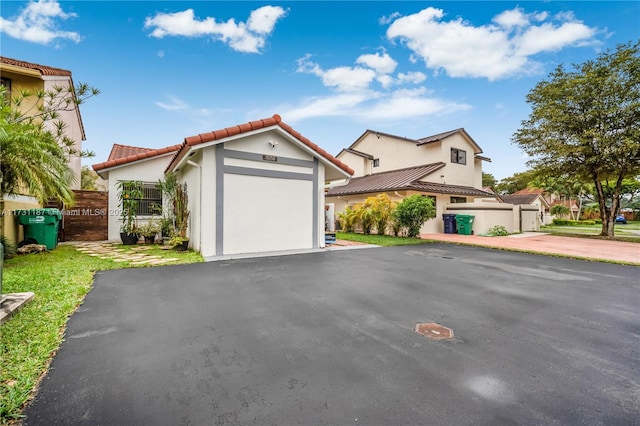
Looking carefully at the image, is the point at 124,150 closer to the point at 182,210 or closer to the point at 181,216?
the point at 182,210

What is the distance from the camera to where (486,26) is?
39.4ft

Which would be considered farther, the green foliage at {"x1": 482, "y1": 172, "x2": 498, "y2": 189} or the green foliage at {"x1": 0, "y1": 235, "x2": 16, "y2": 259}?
the green foliage at {"x1": 482, "y1": 172, "x2": 498, "y2": 189}

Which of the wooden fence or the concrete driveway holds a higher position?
the wooden fence

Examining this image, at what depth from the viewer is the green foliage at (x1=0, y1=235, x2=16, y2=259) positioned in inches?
285

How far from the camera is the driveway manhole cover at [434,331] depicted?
3.23m

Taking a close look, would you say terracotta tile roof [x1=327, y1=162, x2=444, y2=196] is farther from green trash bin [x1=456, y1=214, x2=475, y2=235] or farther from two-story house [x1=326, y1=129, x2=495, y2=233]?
green trash bin [x1=456, y1=214, x2=475, y2=235]

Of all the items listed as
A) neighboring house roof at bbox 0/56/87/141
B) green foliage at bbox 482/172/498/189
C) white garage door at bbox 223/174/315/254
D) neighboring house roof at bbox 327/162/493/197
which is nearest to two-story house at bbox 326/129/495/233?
neighboring house roof at bbox 327/162/493/197

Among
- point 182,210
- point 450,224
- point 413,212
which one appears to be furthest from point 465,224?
point 182,210

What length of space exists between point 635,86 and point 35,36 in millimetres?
26991

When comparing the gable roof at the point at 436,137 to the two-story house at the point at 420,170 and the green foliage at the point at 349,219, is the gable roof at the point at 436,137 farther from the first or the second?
the green foliage at the point at 349,219

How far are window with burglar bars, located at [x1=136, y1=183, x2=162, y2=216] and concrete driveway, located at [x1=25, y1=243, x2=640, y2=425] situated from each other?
309 inches

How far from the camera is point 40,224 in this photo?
891 cm

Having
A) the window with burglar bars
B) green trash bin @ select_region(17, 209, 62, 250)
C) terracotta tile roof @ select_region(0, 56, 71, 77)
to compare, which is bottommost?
green trash bin @ select_region(17, 209, 62, 250)

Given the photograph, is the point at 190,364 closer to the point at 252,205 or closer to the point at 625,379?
the point at 625,379
